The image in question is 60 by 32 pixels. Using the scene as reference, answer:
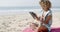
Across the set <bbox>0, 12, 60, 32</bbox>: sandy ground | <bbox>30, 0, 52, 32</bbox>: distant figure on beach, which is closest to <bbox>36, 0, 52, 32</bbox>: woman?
<bbox>30, 0, 52, 32</bbox>: distant figure on beach

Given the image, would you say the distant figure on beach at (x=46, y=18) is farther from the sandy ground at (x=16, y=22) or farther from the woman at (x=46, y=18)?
the sandy ground at (x=16, y=22)

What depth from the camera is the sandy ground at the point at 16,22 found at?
3.15 feet

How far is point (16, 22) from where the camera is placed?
3.38ft

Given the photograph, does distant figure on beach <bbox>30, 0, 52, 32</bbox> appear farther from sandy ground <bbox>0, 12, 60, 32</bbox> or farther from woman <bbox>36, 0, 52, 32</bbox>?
sandy ground <bbox>0, 12, 60, 32</bbox>

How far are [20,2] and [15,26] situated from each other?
311 millimetres

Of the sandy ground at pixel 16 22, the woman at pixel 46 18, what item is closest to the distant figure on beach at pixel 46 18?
the woman at pixel 46 18

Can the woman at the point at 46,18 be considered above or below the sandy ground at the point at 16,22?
above

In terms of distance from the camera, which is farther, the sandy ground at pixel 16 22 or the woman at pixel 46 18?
the sandy ground at pixel 16 22

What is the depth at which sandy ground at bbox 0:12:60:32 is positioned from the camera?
3.15ft

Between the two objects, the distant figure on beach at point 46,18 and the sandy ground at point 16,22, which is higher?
the distant figure on beach at point 46,18

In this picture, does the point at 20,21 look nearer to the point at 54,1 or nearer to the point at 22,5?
the point at 22,5

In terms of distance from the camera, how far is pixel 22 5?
1.25 metres

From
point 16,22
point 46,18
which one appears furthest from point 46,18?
point 16,22

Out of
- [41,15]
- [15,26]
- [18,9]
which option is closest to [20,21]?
[15,26]
